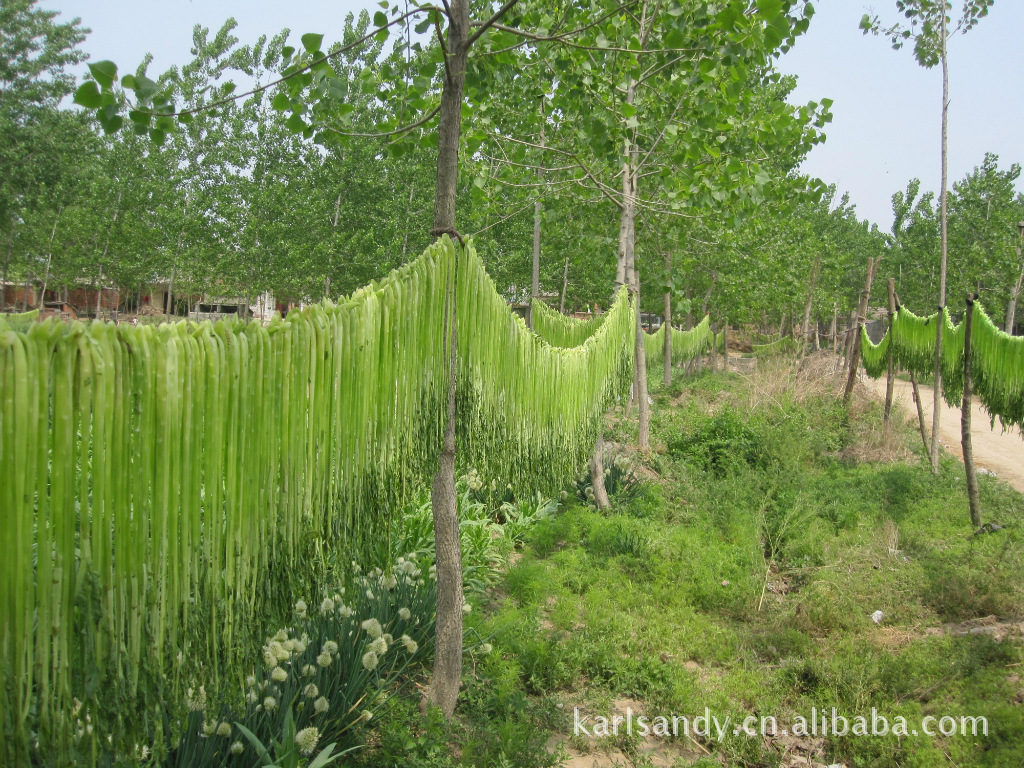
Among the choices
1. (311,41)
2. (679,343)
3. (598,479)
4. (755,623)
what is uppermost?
(311,41)

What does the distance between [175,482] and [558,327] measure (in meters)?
4.90

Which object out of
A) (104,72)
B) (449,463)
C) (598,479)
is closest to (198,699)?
(449,463)

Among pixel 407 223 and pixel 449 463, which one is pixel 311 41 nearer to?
pixel 449 463

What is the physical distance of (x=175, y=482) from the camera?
4.86ft

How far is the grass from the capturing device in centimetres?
335

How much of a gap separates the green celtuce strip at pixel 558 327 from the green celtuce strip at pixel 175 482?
11.3 feet

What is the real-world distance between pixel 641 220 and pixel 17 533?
26.6 ft

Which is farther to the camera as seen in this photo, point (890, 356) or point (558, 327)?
point (890, 356)

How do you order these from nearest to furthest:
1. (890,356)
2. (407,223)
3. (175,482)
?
(175,482) < (890,356) < (407,223)

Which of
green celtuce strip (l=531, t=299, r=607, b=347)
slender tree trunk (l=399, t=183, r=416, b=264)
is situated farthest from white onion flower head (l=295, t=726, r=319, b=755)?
slender tree trunk (l=399, t=183, r=416, b=264)

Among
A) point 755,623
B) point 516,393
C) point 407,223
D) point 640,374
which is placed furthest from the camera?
point 407,223

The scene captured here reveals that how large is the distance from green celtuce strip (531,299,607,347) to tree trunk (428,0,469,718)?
9.13ft

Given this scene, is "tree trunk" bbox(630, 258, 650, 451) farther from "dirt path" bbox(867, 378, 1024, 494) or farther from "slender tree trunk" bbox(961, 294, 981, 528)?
"dirt path" bbox(867, 378, 1024, 494)

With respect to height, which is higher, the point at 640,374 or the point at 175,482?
the point at 175,482
